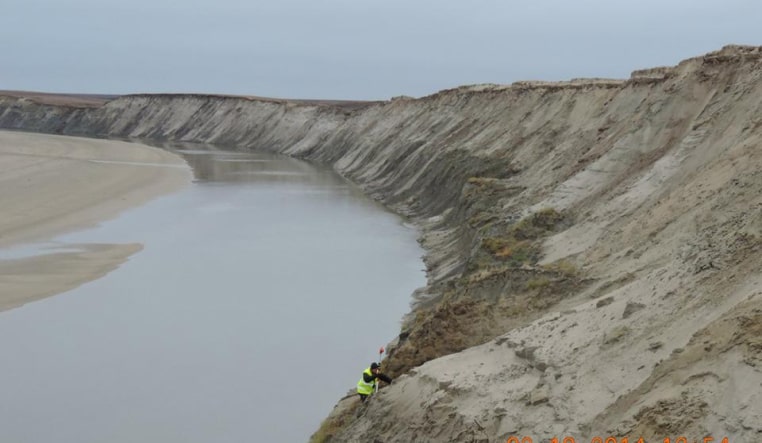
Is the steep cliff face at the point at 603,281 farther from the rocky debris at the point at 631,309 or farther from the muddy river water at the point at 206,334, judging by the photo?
the muddy river water at the point at 206,334

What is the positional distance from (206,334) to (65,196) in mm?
23818

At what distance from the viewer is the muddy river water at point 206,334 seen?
13055 mm

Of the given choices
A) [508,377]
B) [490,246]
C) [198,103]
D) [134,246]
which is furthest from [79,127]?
[508,377]

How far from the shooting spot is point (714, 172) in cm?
1397

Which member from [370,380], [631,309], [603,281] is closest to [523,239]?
[603,281]

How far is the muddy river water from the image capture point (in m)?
13.1

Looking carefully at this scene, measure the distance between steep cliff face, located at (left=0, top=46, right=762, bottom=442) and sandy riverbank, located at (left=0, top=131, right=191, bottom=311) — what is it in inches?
421

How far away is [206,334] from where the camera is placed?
1709 centimetres

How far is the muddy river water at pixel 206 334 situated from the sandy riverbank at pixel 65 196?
3.16ft
